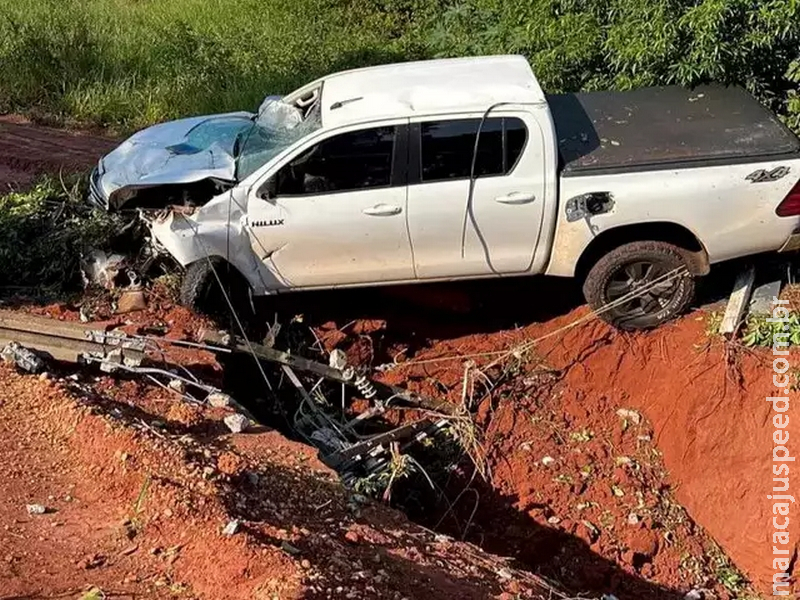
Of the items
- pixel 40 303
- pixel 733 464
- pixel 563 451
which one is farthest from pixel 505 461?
pixel 40 303

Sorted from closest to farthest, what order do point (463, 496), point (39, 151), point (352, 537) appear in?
1. point (352, 537)
2. point (463, 496)
3. point (39, 151)

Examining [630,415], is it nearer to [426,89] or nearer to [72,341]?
[426,89]

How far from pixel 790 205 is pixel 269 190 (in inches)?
150

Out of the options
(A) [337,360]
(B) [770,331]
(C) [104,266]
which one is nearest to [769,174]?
(B) [770,331]

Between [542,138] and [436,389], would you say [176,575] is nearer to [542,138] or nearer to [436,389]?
[436,389]

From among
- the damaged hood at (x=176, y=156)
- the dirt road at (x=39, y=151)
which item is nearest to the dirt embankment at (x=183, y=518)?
the damaged hood at (x=176, y=156)

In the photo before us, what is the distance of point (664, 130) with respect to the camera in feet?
23.2

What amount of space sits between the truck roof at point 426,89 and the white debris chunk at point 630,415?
2.57 metres

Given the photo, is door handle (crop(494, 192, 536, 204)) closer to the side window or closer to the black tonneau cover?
the black tonneau cover

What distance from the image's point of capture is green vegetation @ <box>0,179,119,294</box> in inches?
294

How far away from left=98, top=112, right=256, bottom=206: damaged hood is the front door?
0.47 m

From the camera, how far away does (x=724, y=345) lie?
23.4ft

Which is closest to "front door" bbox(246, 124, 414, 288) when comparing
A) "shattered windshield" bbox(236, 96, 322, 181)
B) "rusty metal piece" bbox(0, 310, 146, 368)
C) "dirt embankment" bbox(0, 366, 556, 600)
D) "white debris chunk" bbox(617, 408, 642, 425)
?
"shattered windshield" bbox(236, 96, 322, 181)

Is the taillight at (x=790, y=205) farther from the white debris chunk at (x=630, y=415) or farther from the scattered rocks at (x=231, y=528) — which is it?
the scattered rocks at (x=231, y=528)
